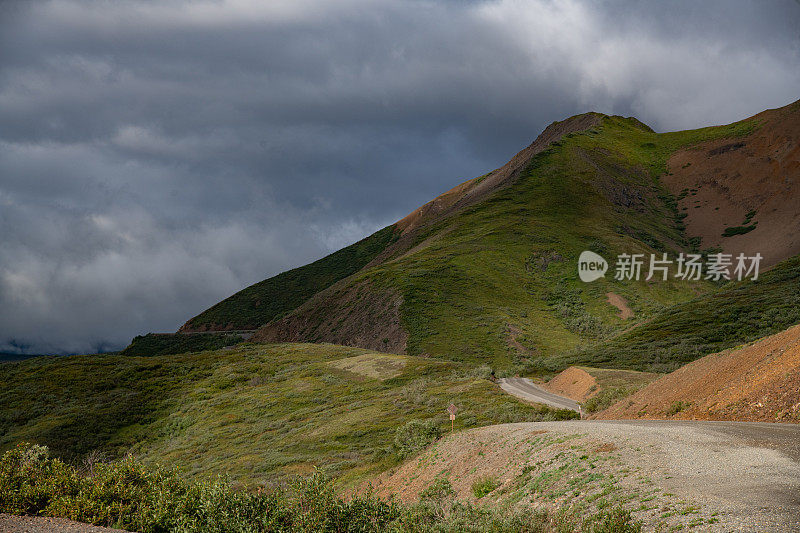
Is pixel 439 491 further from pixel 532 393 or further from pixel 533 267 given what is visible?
pixel 533 267

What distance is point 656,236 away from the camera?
125m

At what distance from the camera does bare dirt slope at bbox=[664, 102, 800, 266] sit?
114 m

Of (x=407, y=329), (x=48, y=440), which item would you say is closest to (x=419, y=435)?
(x=48, y=440)

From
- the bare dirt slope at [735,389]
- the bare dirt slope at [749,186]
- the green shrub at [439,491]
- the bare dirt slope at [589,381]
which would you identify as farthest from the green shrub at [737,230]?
the green shrub at [439,491]

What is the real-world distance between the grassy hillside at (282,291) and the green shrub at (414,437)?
127 metres

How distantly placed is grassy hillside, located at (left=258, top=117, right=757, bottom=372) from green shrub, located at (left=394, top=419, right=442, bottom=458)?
1550 inches

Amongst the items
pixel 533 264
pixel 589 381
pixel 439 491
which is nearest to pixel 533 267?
pixel 533 264

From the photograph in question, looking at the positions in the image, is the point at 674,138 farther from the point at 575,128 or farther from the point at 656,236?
the point at 656,236

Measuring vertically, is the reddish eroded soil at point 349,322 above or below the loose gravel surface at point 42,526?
above

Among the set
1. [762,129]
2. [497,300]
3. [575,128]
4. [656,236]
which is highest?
[575,128]

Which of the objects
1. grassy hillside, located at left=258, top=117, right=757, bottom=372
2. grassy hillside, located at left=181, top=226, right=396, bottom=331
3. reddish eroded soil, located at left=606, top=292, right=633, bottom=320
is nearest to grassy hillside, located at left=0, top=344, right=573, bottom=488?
grassy hillside, located at left=258, top=117, right=757, bottom=372

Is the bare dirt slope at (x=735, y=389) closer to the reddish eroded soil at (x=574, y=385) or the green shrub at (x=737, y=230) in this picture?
the reddish eroded soil at (x=574, y=385)

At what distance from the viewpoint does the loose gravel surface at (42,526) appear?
1525 centimetres

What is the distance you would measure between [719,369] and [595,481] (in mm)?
16737
